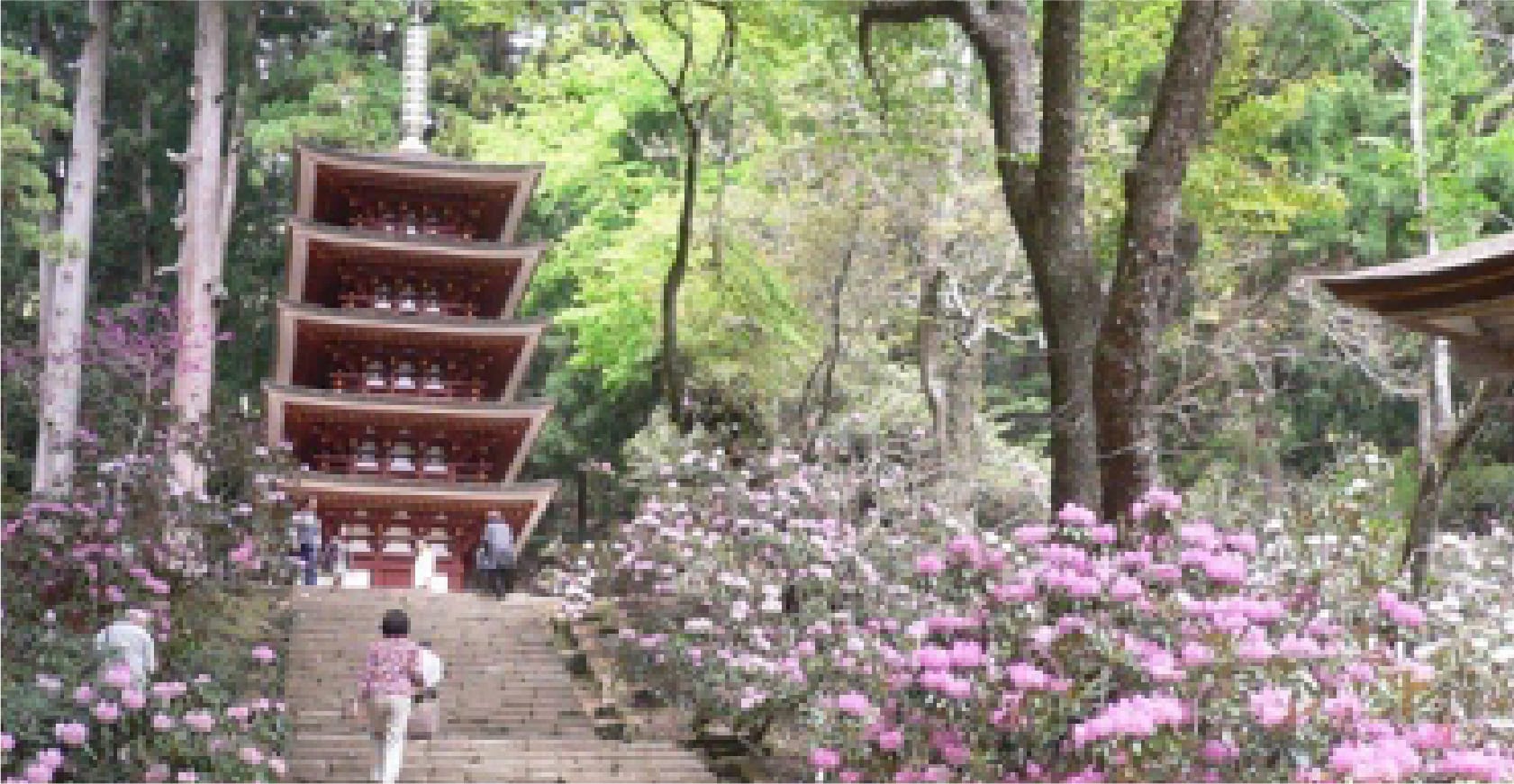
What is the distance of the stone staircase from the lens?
1273 centimetres

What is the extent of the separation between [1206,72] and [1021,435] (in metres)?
26.8

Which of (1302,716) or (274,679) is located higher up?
(1302,716)

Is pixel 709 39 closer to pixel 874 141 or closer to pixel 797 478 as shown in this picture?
pixel 874 141

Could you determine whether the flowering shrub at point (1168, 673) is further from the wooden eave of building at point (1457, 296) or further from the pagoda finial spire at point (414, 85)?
the pagoda finial spire at point (414, 85)

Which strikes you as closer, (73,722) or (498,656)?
(73,722)

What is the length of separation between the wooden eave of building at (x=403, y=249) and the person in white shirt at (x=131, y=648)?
1545 cm

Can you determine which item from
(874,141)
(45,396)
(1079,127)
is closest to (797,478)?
(874,141)

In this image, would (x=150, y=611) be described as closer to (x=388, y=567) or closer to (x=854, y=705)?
(x=854, y=705)

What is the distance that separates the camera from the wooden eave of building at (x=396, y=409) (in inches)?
1003

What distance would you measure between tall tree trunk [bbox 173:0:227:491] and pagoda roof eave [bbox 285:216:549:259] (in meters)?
1.22

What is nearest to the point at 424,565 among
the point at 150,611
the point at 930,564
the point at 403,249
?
the point at 403,249

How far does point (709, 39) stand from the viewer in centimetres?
2752

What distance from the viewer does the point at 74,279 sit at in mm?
26984

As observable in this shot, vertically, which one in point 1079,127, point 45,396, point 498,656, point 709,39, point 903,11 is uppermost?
point 709,39
